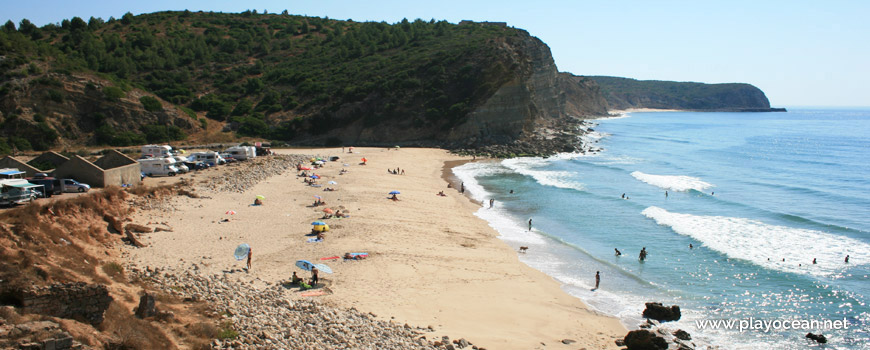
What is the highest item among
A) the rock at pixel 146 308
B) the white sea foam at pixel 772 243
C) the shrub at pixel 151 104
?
the shrub at pixel 151 104

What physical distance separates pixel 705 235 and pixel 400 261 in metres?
18.0

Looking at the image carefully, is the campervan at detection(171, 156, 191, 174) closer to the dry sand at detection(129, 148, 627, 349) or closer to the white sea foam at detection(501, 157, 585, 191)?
the dry sand at detection(129, 148, 627, 349)

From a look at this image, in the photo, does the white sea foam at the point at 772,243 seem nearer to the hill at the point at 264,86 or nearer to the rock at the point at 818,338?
the rock at the point at 818,338

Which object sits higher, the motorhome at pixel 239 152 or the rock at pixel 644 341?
the motorhome at pixel 239 152

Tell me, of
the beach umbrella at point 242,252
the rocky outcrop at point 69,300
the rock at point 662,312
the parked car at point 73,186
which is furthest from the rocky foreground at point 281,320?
the parked car at point 73,186

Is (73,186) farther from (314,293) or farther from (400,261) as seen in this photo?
(400,261)

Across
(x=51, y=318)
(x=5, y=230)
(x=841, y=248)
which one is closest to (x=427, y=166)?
(x=841, y=248)

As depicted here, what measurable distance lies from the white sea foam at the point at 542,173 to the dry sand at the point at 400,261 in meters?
13.5

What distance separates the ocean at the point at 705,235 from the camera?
62.6ft

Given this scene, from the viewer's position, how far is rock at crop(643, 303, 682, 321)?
1778 cm

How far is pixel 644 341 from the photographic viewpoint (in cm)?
1527

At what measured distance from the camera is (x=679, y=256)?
25344 millimetres

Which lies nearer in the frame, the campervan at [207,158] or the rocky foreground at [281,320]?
the rocky foreground at [281,320]

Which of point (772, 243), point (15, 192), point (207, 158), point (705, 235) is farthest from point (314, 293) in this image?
point (207, 158)
